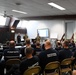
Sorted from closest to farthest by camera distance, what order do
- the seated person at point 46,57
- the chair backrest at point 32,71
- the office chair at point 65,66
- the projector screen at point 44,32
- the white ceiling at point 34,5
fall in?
the chair backrest at point 32,71 < the seated person at point 46,57 < the office chair at point 65,66 < the white ceiling at point 34,5 < the projector screen at point 44,32

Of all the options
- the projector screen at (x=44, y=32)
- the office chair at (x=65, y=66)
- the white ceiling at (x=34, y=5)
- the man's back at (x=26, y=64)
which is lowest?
the office chair at (x=65, y=66)

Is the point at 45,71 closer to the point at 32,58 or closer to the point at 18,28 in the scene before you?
the point at 32,58

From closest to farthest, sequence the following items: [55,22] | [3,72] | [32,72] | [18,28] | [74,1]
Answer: [32,72] < [3,72] < [74,1] < [55,22] < [18,28]

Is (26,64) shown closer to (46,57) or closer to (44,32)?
(46,57)

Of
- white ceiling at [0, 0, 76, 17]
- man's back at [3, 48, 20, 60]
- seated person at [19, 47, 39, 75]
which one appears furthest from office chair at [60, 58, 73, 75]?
white ceiling at [0, 0, 76, 17]

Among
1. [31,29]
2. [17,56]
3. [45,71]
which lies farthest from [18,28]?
[45,71]

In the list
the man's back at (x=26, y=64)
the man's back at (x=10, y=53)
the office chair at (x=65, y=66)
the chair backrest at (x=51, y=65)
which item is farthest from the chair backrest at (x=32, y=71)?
the man's back at (x=10, y=53)

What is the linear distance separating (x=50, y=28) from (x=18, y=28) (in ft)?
11.5

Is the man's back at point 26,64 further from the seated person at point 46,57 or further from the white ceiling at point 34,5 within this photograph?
the white ceiling at point 34,5

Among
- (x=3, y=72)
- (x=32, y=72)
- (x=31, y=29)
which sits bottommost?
(x=3, y=72)

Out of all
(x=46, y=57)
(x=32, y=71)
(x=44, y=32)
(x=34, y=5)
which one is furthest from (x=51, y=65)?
(x=44, y=32)

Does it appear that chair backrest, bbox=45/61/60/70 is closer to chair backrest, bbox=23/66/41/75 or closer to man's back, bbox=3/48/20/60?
chair backrest, bbox=23/66/41/75

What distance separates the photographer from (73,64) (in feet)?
16.8

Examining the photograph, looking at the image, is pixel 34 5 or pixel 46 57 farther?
pixel 34 5
